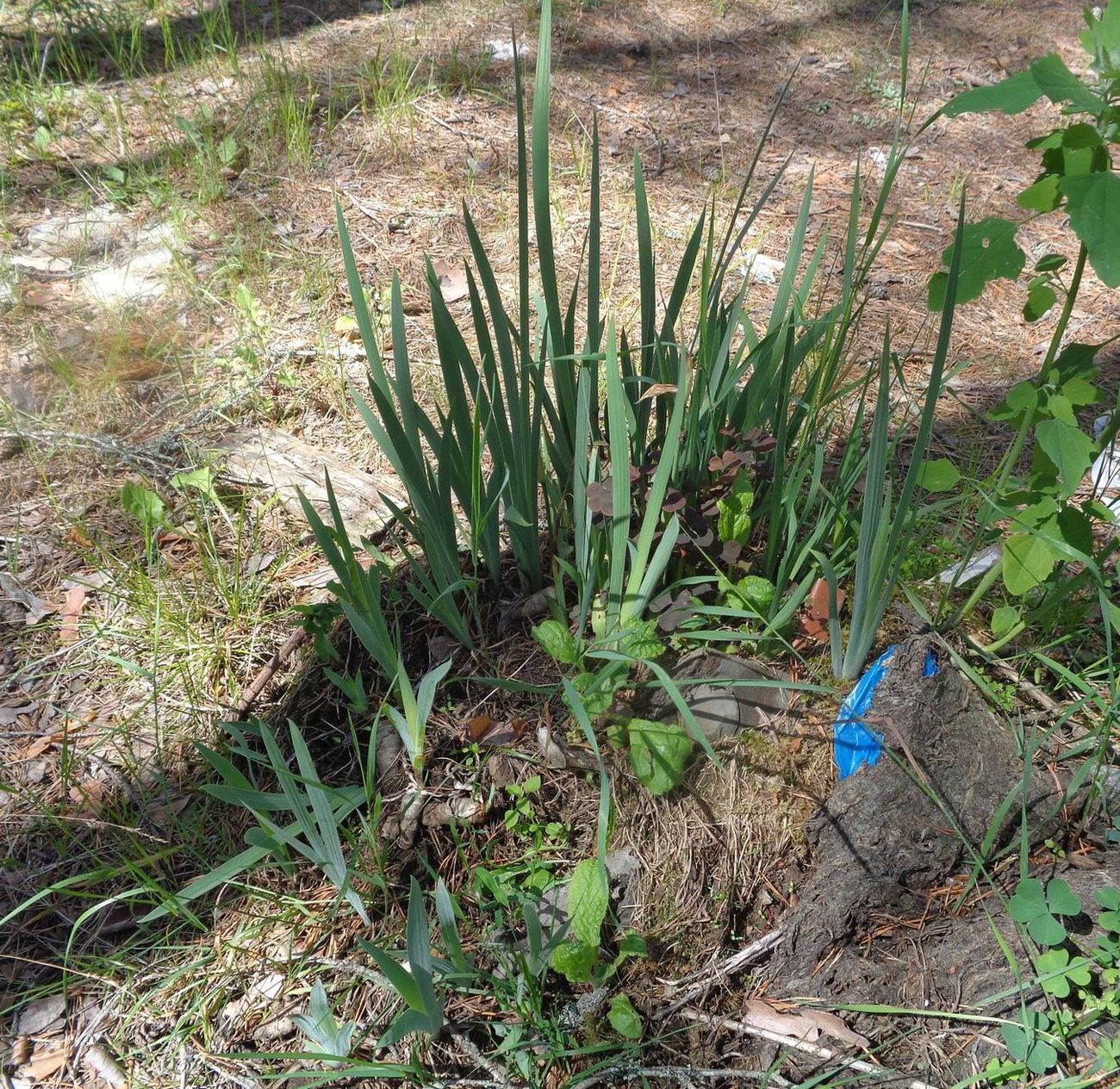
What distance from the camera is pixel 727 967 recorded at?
4.03 feet

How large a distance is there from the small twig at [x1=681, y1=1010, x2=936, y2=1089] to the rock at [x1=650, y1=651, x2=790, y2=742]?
40 centimetres

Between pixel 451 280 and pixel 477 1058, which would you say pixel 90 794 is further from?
pixel 451 280

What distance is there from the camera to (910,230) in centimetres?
280

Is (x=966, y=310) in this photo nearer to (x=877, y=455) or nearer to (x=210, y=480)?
(x=877, y=455)

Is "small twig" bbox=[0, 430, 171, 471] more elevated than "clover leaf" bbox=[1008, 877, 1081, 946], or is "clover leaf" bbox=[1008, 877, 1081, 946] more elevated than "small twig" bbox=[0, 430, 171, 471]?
"small twig" bbox=[0, 430, 171, 471]

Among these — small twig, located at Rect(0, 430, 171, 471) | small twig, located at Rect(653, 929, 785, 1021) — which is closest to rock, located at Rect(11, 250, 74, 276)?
small twig, located at Rect(0, 430, 171, 471)

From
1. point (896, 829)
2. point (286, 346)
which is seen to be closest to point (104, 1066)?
point (896, 829)

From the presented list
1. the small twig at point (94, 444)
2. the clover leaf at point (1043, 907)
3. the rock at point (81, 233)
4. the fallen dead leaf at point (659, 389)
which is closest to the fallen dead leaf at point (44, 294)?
the rock at point (81, 233)

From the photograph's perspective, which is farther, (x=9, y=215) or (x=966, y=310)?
(x=9, y=215)

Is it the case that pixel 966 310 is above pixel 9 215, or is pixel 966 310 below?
below

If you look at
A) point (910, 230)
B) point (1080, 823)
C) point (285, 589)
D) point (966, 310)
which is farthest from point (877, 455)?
point (910, 230)

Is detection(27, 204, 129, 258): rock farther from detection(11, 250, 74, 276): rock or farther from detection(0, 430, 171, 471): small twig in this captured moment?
detection(0, 430, 171, 471): small twig

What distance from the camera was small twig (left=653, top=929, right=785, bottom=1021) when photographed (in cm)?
119

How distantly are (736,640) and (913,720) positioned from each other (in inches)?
12.0
